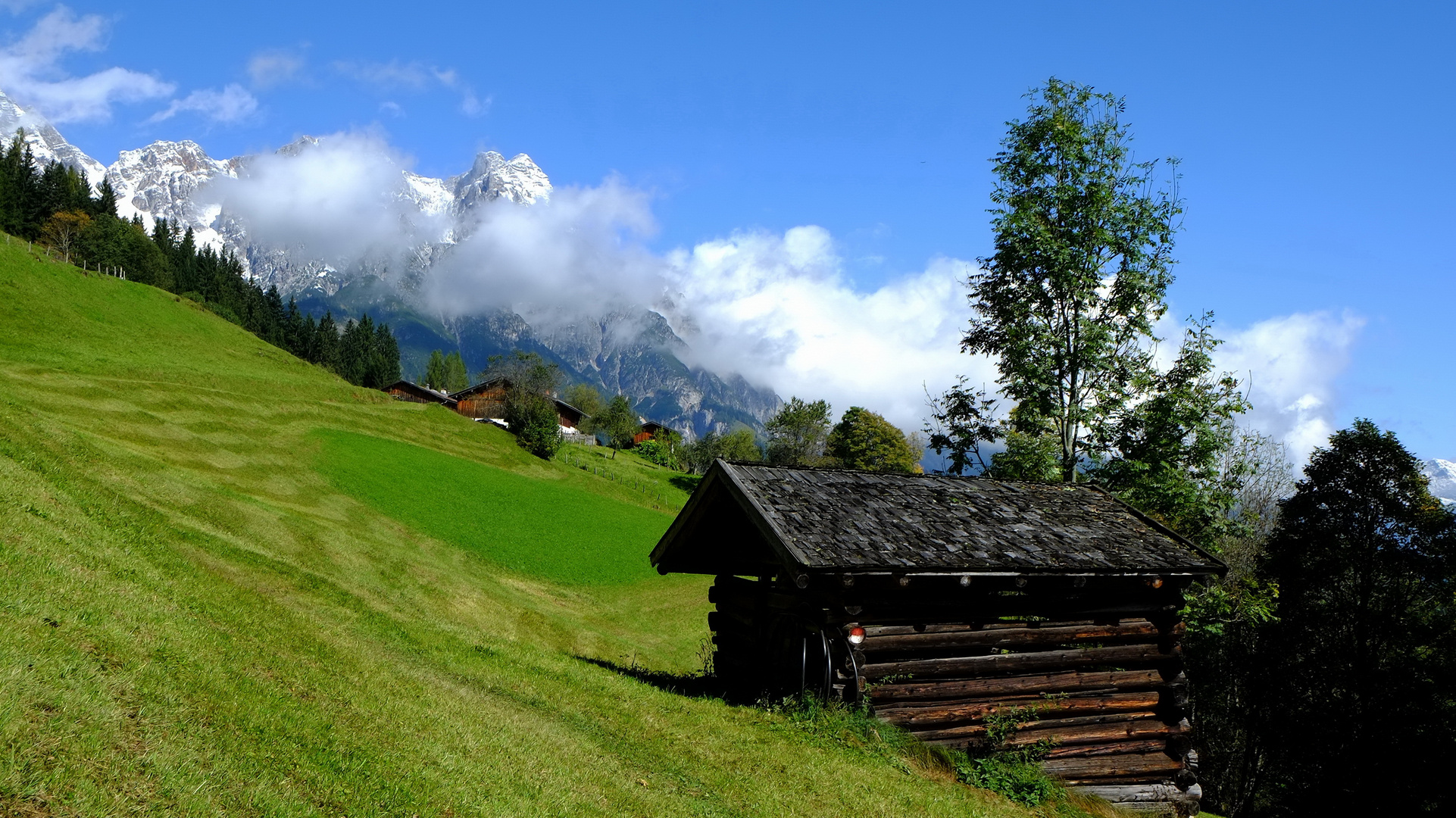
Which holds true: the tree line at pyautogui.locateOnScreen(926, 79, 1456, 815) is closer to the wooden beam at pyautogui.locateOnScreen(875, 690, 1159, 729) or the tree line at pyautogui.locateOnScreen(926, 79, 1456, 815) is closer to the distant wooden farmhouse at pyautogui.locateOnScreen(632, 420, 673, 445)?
the wooden beam at pyautogui.locateOnScreen(875, 690, 1159, 729)

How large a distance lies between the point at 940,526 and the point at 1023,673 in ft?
10.1

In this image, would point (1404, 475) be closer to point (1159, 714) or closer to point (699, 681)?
point (1159, 714)

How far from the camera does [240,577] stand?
1981cm

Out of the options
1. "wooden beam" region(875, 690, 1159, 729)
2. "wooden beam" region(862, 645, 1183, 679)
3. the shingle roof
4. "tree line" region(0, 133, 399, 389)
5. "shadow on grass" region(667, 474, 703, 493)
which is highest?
"tree line" region(0, 133, 399, 389)

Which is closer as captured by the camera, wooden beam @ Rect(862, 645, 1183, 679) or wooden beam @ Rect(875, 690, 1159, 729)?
wooden beam @ Rect(875, 690, 1159, 729)

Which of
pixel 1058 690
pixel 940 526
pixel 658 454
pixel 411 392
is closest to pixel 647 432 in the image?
pixel 658 454

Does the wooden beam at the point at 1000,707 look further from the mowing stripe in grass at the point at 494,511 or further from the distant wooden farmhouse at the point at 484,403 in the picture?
the distant wooden farmhouse at the point at 484,403

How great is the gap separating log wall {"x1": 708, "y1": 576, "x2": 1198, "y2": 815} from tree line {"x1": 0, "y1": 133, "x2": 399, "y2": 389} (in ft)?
390

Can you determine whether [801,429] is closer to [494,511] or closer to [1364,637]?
[494,511]

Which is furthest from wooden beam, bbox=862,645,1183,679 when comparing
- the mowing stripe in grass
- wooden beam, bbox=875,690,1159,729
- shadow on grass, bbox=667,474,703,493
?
shadow on grass, bbox=667,474,703,493

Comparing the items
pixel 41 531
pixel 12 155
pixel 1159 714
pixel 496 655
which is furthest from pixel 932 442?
pixel 12 155

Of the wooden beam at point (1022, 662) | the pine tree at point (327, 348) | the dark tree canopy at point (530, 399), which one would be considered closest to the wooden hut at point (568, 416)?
the dark tree canopy at point (530, 399)

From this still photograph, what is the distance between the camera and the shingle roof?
13938 millimetres

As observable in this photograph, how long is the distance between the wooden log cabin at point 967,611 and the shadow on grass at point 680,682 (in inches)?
19.5
